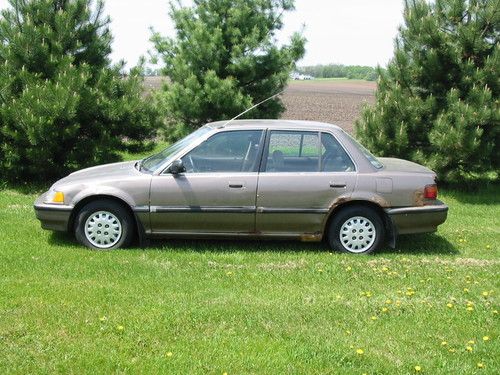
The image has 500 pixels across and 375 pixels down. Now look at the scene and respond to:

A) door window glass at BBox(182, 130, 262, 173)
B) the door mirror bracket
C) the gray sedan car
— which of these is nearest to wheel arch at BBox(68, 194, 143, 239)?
the gray sedan car

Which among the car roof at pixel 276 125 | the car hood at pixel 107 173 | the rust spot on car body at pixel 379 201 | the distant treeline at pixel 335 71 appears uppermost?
the distant treeline at pixel 335 71

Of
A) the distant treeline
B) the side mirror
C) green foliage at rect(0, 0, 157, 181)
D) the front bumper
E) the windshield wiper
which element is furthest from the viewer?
the distant treeline

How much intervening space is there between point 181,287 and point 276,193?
1781 millimetres

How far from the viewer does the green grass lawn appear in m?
4.62

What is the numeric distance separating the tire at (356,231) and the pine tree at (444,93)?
435cm

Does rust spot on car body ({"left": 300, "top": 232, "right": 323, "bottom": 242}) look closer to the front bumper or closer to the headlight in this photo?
the front bumper

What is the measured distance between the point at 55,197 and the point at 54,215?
21 cm

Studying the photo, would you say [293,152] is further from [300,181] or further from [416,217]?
[416,217]

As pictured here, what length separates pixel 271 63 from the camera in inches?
531

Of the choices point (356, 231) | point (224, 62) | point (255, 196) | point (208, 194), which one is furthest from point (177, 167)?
point (224, 62)

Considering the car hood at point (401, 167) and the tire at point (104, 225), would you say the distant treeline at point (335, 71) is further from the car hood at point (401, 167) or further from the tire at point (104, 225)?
the tire at point (104, 225)

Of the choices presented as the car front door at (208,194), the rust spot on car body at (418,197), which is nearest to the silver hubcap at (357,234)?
the rust spot on car body at (418,197)

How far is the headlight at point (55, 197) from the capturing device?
7473 mm

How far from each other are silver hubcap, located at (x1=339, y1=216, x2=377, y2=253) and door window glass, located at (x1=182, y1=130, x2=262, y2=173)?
1289mm
